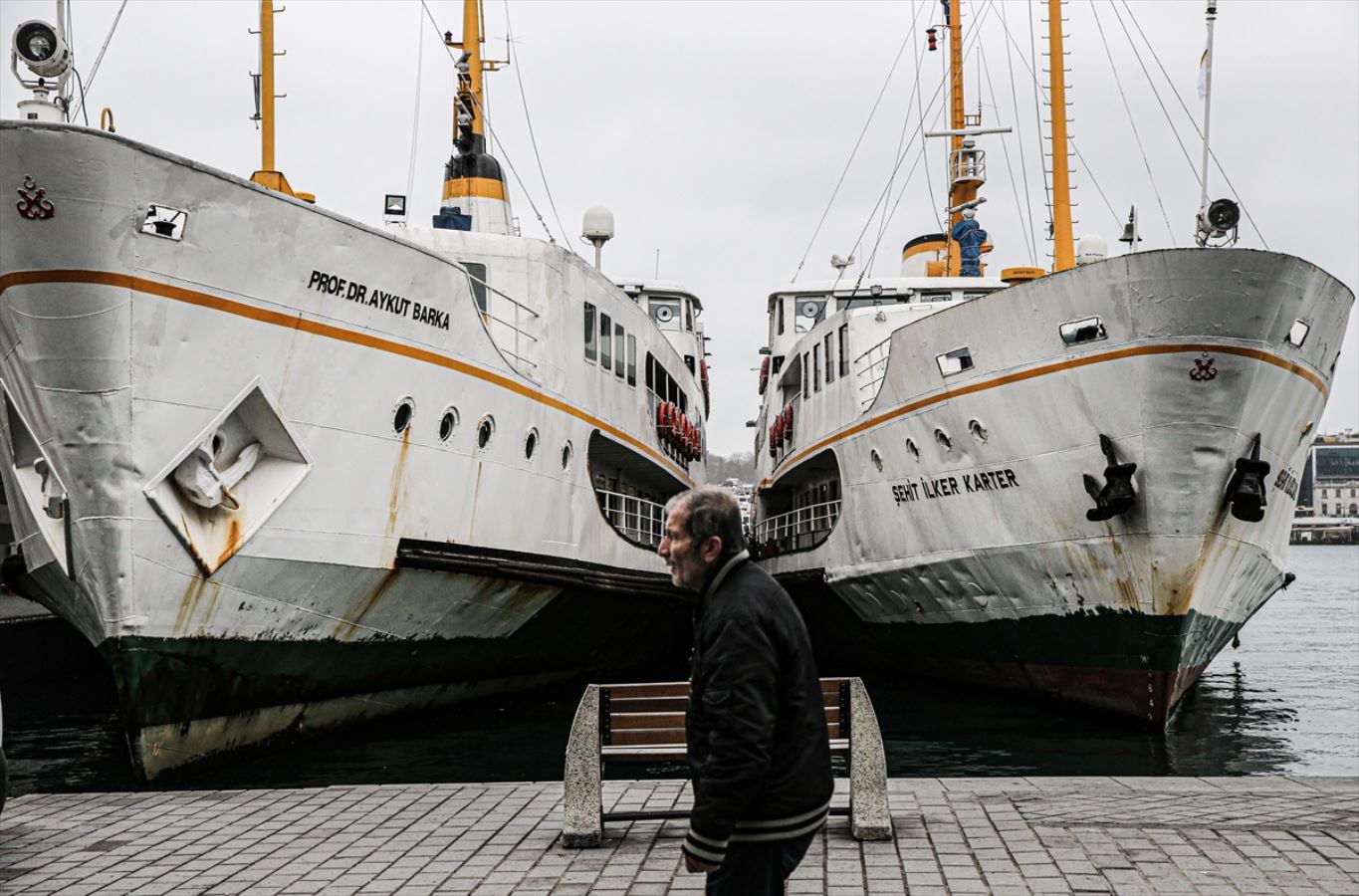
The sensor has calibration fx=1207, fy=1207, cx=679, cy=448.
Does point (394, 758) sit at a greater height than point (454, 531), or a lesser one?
lesser

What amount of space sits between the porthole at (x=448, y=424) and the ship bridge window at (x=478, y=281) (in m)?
1.32

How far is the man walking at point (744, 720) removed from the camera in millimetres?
3541

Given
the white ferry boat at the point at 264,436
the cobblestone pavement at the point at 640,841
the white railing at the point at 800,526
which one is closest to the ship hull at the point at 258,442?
the white ferry boat at the point at 264,436

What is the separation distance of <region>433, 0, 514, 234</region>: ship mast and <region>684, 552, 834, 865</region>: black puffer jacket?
14.2m

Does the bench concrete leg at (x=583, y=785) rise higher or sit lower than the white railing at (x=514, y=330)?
lower

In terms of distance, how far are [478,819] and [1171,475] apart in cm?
825

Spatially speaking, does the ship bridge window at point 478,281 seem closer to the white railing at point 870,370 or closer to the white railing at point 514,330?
the white railing at point 514,330

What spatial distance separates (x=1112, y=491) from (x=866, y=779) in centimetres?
684

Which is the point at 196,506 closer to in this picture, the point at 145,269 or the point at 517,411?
the point at 145,269

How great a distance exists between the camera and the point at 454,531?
12852 mm

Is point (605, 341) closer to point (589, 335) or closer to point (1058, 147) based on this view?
point (589, 335)

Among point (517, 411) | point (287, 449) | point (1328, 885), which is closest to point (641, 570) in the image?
point (517, 411)

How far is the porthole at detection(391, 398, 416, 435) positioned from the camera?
1191 cm

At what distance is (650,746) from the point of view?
6.80 m
